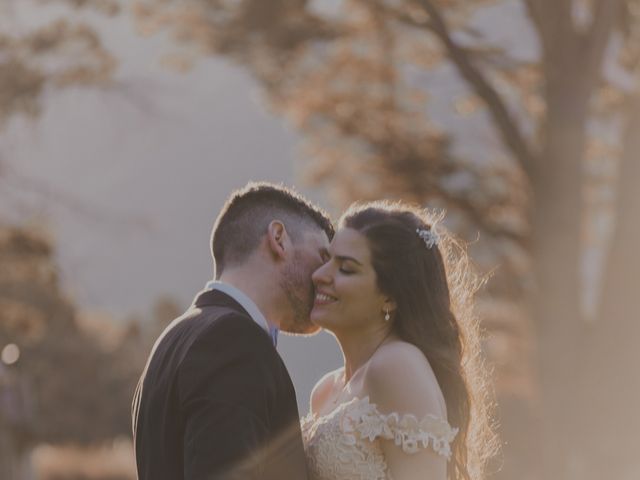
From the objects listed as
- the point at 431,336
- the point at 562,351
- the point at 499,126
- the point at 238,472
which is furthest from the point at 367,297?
the point at 499,126

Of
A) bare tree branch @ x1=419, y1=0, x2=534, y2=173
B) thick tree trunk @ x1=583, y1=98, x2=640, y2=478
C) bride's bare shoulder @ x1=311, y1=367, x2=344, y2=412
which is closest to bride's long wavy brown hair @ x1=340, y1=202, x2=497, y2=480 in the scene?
bride's bare shoulder @ x1=311, y1=367, x2=344, y2=412

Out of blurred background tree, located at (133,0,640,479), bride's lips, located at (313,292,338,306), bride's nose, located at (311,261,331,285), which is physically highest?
blurred background tree, located at (133,0,640,479)

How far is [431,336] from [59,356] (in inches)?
996

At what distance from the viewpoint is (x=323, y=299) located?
4.44 m

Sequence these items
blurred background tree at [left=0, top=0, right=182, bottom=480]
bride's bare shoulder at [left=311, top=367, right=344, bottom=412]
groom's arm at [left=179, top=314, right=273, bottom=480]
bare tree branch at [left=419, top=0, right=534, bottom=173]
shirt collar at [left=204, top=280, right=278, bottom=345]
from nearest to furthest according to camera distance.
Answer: groom's arm at [left=179, top=314, right=273, bottom=480] < shirt collar at [left=204, top=280, right=278, bottom=345] < bride's bare shoulder at [left=311, top=367, right=344, bottom=412] < bare tree branch at [left=419, top=0, right=534, bottom=173] < blurred background tree at [left=0, top=0, right=182, bottom=480]

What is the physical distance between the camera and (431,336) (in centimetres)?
454

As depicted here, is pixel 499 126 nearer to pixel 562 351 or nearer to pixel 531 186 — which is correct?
pixel 531 186

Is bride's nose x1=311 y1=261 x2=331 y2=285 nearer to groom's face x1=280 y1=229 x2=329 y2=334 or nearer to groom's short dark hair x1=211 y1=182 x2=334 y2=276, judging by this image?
groom's face x1=280 y1=229 x2=329 y2=334

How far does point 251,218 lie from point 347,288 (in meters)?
0.49

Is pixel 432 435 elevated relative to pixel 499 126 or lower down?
lower down

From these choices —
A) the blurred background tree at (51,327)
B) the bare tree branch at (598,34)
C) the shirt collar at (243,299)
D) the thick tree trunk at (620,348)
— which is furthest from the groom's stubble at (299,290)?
the blurred background tree at (51,327)

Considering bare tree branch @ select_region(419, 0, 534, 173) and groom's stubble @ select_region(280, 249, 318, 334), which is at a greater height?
bare tree branch @ select_region(419, 0, 534, 173)

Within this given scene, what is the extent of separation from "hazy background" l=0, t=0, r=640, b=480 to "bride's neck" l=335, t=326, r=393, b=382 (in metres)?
4.95

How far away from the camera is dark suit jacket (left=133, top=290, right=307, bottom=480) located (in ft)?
11.7
